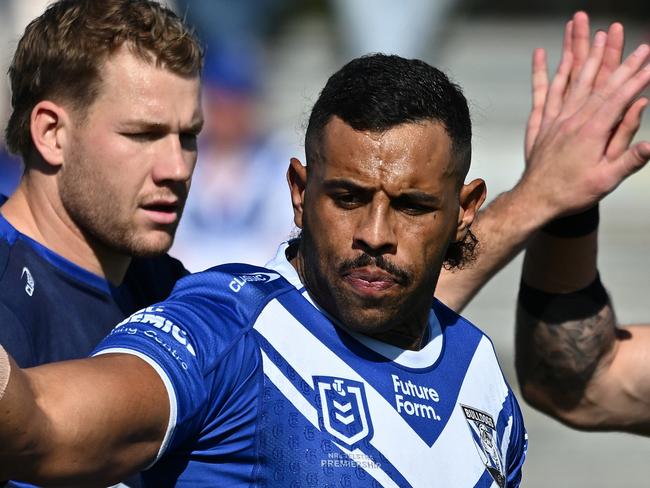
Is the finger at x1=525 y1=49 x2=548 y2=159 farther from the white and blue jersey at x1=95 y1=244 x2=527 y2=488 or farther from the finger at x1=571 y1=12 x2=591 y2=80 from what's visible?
the white and blue jersey at x1=95 y1=244 x2=527 y2=488

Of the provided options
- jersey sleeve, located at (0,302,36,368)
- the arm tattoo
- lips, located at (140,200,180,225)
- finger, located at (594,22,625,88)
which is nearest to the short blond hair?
lips, located at (140,200,180,225)

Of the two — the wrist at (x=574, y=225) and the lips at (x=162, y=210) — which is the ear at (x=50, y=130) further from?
the wrist at (x=574, y=225)

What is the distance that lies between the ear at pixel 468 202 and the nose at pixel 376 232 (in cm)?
30

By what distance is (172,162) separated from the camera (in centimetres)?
323

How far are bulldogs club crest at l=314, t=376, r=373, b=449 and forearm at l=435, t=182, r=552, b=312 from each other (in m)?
1.02

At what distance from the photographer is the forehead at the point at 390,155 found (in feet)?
8.11

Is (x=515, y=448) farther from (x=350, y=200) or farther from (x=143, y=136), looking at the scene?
(x=143, y=136)

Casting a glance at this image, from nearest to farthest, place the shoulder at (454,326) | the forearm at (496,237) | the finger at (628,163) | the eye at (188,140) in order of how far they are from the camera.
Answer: the shoulder at (454,326), the finger at (628,163), the eye at (188,140), the forearm at (496,237)

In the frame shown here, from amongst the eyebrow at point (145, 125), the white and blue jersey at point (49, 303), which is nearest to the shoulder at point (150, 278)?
the white and blue jersey at point (49, 303)

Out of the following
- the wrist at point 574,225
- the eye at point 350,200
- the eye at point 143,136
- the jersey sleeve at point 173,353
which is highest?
the eye at point 143,136

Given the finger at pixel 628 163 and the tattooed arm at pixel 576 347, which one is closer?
the finger at pixel 628 163

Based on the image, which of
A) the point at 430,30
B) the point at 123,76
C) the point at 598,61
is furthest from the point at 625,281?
the point at 123,76

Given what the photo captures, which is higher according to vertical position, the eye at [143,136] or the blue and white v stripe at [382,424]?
the eye at [143,136]

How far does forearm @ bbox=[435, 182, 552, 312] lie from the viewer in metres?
3.43
